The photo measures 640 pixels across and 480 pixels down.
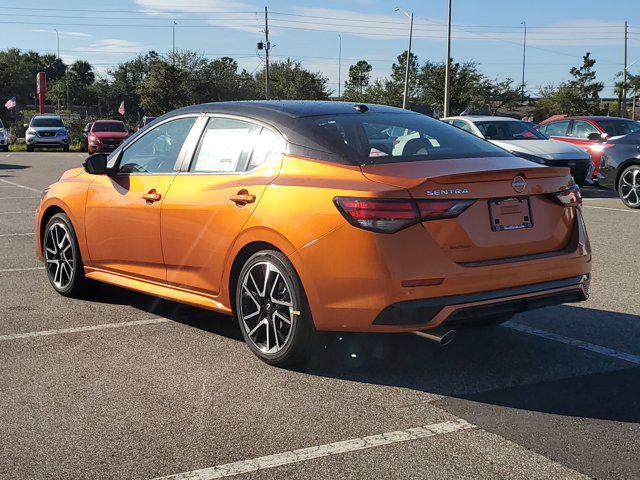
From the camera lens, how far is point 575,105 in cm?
7188

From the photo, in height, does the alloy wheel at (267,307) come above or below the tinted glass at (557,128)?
below

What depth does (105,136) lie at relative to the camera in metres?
39.1

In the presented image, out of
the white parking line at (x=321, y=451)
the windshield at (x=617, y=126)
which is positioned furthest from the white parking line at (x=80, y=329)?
the windshield at (x=617, y=126)

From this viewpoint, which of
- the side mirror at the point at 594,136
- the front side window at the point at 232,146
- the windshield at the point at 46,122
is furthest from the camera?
the windshield at the point at 46,122

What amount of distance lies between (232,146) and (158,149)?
926 millimetres

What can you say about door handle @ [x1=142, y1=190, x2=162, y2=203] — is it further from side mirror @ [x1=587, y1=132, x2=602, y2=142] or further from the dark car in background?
side mirror @ [x1=587, y1=132, x2=602, y2=142]

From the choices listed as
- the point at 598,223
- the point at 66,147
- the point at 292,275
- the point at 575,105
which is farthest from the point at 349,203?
the point at 575,105

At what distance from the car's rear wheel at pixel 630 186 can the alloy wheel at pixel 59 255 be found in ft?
34.1

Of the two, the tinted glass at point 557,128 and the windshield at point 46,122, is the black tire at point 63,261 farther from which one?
the windshield at point 46,122

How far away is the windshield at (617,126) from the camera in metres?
18.6

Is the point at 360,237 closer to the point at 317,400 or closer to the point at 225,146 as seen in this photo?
the point at 317,400

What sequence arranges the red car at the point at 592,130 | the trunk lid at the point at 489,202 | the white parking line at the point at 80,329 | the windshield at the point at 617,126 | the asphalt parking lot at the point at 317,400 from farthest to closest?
the windshield at the point at 617,126 < the red car at the point at 592,130 < the white parking line at the point at 80,329 < the trunk lid at the point at 489,202 < the asphalt parking lot at the point at 317,400

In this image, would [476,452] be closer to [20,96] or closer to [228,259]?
[228,259]

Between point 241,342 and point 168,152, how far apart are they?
1483 mm
